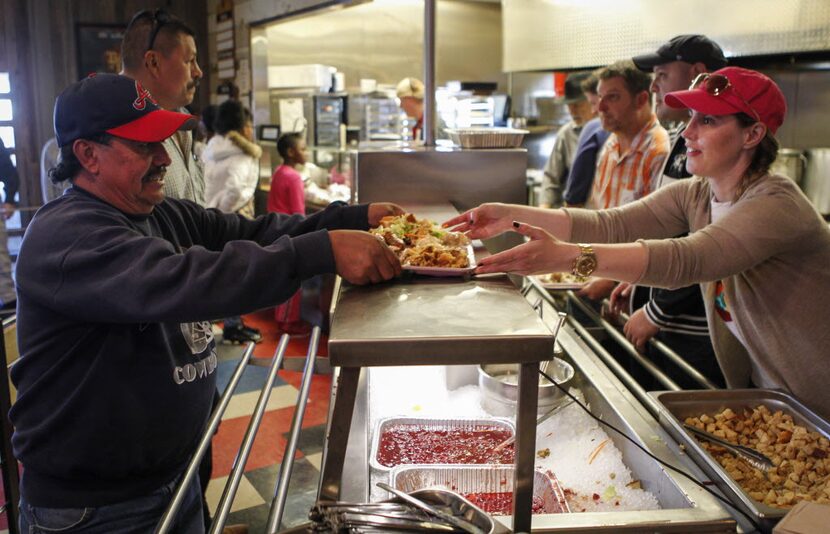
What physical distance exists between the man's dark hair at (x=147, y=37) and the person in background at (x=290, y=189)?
319 cm

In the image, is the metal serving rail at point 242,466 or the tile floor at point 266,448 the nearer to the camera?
the metal serving rail at point 242,466

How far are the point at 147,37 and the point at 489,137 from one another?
1.47 m

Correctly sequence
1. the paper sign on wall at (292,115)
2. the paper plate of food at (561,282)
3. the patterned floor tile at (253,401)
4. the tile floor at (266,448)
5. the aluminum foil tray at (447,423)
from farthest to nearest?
the paper sign on wall at (292,115) → the patterned floor tile at (253,401) → the paper plate of food at (561,282) → the tile floor at (266,448) → the aluminum foil tray at (447,423)

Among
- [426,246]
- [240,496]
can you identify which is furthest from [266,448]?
[426,246]

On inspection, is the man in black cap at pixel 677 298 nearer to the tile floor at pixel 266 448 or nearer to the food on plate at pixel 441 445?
the food on plate at pixel 441 445

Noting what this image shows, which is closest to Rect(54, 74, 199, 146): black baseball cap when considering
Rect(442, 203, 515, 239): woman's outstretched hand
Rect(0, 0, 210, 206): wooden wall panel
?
Rect(442, 203, 515, 239): woman's outstretched hand

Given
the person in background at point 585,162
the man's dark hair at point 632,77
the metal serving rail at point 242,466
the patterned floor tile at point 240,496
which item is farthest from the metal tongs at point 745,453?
the person in background at point 585,162

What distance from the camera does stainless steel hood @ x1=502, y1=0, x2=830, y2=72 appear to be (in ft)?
12.9

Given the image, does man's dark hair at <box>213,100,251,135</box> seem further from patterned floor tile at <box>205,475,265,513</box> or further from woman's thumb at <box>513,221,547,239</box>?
woman's thumb at <box>513,221,547,239</box>

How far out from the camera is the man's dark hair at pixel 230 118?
234 inches

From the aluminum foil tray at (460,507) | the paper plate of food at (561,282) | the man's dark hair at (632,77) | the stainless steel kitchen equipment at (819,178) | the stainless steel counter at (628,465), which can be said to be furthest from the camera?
the stainless steel kitchen equipment at (819,178)

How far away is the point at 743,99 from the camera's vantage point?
6.18 ft

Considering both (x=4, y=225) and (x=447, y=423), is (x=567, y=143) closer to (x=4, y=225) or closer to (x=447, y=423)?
(x=447, y=423)

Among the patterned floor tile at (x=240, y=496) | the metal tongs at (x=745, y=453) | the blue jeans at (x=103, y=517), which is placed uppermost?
the metal tongs at (x=745, y=453)
